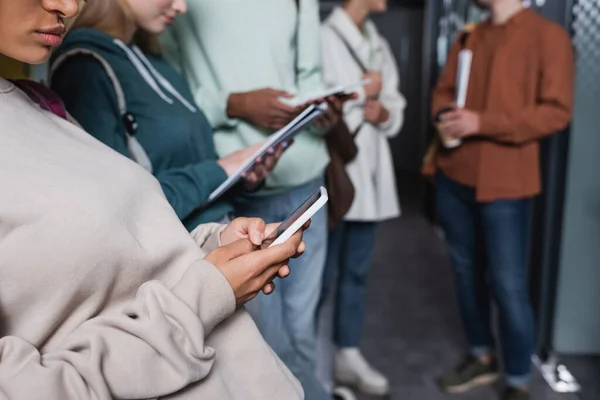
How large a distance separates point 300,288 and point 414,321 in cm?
139

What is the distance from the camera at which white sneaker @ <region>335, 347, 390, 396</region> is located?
2.57 m

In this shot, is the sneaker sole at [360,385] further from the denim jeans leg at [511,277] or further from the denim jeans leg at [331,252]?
the denim jeans leg at [511,277]

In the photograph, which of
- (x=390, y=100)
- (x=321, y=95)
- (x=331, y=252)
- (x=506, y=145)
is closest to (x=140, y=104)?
(x=321, y=95)

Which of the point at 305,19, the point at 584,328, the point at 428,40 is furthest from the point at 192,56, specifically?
the point at 428,40

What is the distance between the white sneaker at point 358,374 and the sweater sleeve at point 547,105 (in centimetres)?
101

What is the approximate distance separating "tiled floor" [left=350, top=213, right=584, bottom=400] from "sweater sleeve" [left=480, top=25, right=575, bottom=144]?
1.00 m

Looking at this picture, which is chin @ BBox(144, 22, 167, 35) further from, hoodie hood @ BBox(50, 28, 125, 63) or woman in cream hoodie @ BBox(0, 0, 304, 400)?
woman in cream hoodie @ BBox(0, 0, 304, 400)

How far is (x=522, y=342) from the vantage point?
2410mm

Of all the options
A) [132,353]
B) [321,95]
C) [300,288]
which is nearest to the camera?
[132,353]

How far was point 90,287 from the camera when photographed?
809mm

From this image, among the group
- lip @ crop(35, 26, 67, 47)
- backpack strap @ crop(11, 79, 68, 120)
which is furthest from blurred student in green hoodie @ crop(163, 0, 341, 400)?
lip @ crop(35, 26, 67, 47)

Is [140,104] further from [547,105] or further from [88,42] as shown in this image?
[547,105]

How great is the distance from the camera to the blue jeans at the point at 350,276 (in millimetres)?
2596

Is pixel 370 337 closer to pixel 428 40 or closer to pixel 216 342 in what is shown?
pixel 216 342
